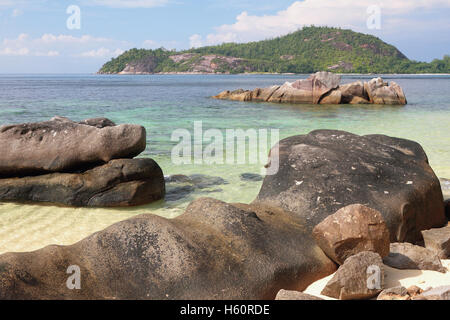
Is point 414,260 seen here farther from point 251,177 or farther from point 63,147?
point 63,147

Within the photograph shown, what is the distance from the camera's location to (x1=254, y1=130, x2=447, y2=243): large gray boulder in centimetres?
527

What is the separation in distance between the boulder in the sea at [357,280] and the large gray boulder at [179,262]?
1.57 ft

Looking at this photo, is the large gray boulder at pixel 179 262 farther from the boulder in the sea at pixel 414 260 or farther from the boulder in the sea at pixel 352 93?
the boulder in the sea at pixel 352 93

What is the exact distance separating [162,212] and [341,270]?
4.07m

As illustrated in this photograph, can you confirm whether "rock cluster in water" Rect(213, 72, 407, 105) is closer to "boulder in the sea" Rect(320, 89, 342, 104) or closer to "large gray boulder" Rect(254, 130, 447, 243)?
"boulder in the sea" Rect(320, 89, 342, 104)

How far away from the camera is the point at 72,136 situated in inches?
307

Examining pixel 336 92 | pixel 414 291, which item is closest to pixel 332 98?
pixel 336 92

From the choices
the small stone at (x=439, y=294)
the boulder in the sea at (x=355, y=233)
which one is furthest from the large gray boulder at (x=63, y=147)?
the small stone at (x=439, y=294)

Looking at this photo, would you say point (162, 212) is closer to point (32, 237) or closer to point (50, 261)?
point (32, 237)

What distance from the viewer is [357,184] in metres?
5.52

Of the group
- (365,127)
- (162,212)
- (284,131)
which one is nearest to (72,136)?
(162,212)

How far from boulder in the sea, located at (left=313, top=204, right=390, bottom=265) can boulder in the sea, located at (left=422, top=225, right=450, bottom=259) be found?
962 millimetres

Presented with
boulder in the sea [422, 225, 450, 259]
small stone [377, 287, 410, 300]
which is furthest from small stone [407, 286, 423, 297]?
boulder in the sea [422, 225, 450, 259]
